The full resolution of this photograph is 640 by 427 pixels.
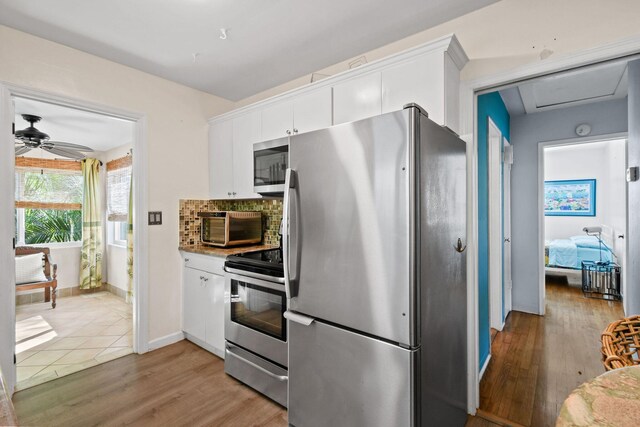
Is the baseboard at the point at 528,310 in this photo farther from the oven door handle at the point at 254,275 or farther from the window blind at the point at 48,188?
the window blind at the point at 48,188

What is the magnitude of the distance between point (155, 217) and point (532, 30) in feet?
10.4

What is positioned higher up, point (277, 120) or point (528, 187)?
point (277, 120)

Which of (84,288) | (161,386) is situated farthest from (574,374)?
(84,288)

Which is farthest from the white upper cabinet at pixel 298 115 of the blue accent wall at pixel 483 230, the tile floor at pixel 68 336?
the tile floor at pixel 68 336

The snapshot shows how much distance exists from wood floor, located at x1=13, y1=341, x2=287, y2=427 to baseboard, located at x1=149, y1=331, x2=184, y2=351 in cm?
21

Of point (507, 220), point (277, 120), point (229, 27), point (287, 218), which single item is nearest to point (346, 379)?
A: point (287, 218)

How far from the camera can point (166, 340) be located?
289 centimetres

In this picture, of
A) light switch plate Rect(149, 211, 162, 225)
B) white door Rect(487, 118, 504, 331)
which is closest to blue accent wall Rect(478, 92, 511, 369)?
white door Rect(487, 118, 504, 331)

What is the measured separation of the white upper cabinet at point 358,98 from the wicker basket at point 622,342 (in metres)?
1.52

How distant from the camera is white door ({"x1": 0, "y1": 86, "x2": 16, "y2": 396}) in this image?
2.08m

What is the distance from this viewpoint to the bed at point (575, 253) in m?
4.86

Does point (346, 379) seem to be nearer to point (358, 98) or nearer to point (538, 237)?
point (358, 98)

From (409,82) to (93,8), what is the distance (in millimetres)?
2002

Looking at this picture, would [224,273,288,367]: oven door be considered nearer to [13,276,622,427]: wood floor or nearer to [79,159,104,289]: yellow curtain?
[13,276,622,427]: wood floor
